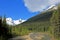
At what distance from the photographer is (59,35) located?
113ft

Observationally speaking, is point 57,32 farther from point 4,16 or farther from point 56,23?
point 4,16

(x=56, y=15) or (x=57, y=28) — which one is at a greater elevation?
(x=56, y=15)

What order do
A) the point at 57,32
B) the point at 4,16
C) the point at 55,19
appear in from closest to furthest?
the point at 57,32 < the point at 55,19 < the point at 4,16

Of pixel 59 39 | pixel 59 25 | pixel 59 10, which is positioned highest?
pixel 59 10

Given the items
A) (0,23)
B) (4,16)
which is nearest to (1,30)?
(0,23)

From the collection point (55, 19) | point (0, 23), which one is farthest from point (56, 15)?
point (0, 23)

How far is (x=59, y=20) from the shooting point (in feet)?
115

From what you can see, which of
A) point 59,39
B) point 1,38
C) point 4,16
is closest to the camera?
point 1,38

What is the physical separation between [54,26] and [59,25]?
2356mm

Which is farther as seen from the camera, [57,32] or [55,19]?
[55,19]

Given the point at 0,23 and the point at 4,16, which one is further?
the point at 4,16

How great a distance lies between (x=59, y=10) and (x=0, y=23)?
32.9ft

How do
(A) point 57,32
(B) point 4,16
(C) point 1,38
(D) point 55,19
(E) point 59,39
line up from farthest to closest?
(B) point 4,16 → (D) point 55,19 → (A) point 57,32 → (E) point 59,39 → (C) point 1,38

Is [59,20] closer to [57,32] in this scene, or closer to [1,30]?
[57,32]
